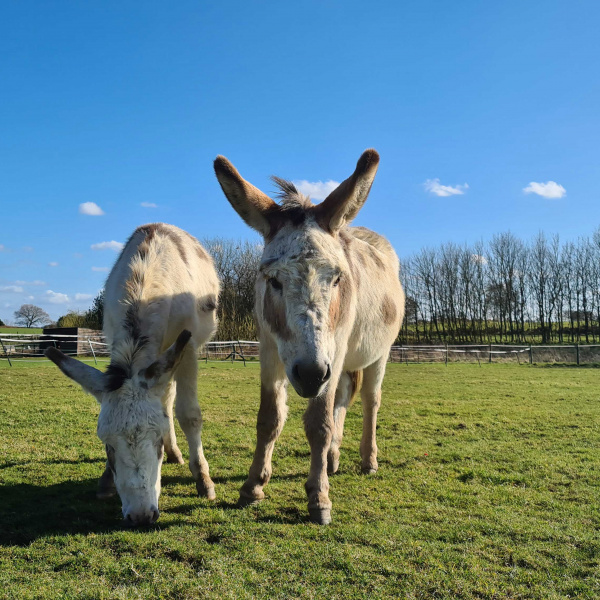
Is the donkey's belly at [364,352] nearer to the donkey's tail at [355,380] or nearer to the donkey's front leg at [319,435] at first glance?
the donkey's tail at [355,380]

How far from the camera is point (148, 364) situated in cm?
365

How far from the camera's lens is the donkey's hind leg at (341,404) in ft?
17.2

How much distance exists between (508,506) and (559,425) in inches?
213

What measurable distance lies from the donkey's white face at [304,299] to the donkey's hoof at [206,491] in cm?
191

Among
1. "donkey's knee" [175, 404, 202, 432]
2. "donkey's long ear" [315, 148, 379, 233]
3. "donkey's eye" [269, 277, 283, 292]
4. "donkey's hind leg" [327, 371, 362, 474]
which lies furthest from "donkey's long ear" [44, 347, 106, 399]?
"donkey's hind leg" [327, 371, 362, 474]

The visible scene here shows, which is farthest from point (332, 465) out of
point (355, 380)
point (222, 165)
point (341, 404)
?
point (222, 165)

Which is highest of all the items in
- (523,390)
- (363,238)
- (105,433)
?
(363,238)

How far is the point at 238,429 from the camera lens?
25.6 ft

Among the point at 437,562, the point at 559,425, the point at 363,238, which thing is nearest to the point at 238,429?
the point at 363,238

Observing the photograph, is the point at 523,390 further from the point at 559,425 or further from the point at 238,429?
the point at 238,429

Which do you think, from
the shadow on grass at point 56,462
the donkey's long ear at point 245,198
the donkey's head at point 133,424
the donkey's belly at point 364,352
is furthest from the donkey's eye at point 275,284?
the shadow on grass at point 56,462

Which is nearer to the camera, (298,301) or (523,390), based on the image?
(298,301)

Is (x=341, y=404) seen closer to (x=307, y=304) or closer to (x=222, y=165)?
(x=307, y=304)

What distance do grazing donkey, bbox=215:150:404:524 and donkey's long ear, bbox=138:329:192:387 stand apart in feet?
2.25
